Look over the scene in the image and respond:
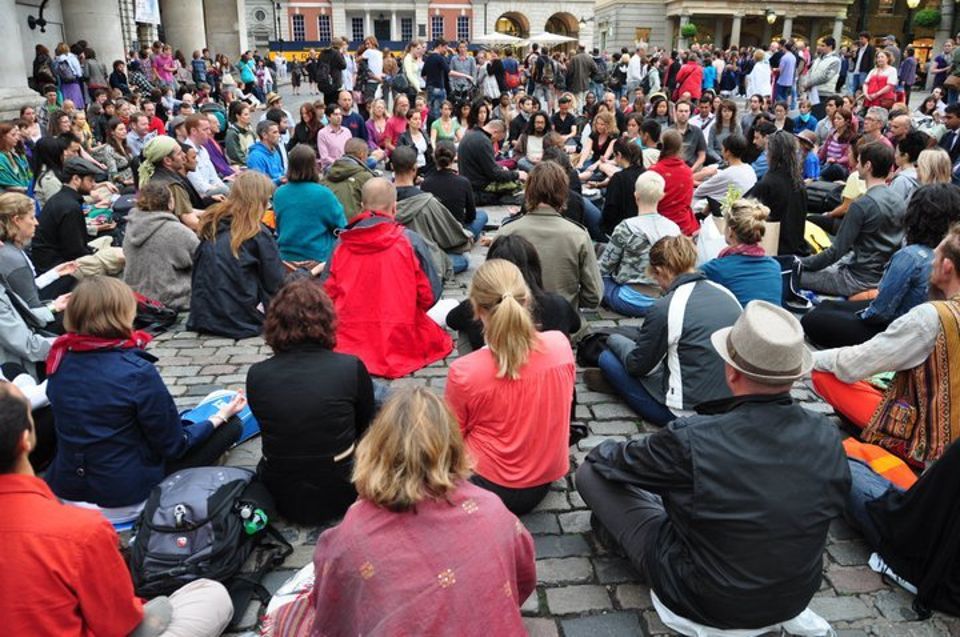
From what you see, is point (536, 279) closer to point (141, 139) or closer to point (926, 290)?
point (926, 290)

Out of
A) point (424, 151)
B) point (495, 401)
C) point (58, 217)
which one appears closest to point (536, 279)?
point (495, 401)

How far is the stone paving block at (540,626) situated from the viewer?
125 inches

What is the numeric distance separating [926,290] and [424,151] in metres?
9.36

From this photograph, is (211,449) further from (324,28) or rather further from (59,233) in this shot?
(324,28)

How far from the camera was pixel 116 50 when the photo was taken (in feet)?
63.8

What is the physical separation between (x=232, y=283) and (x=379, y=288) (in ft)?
5.39

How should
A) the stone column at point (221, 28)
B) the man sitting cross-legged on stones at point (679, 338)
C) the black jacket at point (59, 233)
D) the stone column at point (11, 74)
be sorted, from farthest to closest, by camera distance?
the stone column at point (221, 28) < the stone column at point (11, 74) < the black jacket at point (59, 233) < the man sitting cross-legged on stones at point (679, 338)

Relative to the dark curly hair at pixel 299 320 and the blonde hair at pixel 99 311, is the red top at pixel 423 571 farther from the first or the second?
the blonde hair at pixel 99 311

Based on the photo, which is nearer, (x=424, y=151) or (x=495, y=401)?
(x=495, y=401)

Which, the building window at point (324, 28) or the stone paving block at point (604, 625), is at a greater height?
the building window at point (324, 28)

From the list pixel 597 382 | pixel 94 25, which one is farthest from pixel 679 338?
pixel 94 25

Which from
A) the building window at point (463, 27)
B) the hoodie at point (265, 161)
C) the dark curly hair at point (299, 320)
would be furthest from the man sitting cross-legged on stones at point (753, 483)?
the building window at point (463, 27)

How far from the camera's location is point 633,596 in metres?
3.40

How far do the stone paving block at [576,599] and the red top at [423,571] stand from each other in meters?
1.04
